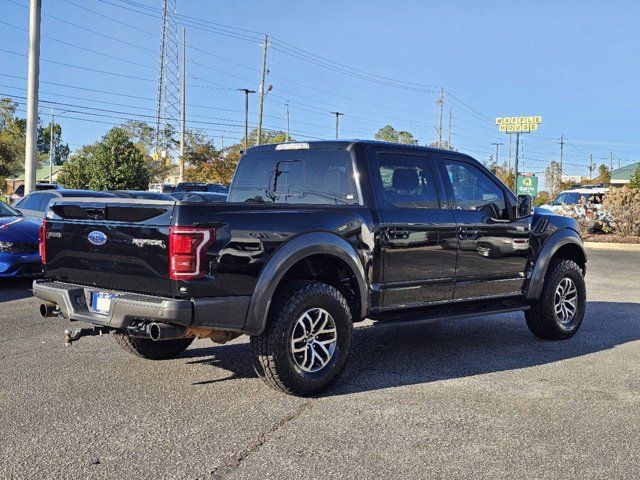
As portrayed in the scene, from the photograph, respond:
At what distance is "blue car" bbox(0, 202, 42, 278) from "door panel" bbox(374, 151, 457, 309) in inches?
250

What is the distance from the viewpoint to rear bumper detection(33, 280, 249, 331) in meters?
4.36

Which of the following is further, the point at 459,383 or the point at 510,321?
the point at 510,321

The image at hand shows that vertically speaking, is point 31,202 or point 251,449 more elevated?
point 31,202

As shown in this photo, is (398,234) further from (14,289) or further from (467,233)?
(14,289)

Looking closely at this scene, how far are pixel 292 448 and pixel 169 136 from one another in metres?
68.0

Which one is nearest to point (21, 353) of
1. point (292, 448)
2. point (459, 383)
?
point (292, 448)

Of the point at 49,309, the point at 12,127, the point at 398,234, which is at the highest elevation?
the point at 12,127

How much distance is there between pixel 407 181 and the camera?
5.88 meters

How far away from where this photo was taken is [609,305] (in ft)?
31.9

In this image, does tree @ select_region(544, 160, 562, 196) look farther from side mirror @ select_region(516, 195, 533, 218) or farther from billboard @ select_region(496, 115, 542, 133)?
side mirror @ select_region(516, 195, 533, 218)

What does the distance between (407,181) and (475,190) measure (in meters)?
0.92

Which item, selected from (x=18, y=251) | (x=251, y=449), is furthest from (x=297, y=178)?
(x=18, y=251)

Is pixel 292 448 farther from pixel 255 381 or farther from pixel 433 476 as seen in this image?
pixel 255 381

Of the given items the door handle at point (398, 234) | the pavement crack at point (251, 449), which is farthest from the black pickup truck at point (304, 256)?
the pavement crack at point (251, 449)
